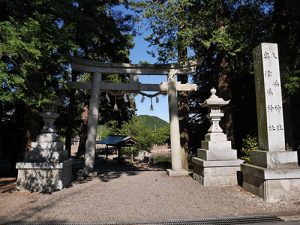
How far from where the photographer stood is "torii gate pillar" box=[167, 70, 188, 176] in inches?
474

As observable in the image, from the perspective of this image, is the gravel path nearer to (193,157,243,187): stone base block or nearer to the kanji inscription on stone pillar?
(193,157,243,187): stone base block

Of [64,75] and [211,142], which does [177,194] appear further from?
[64,75]

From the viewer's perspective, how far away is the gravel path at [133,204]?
6172mm

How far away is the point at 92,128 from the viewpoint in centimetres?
1202

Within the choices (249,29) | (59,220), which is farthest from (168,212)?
(249,29)

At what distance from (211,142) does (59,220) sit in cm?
529

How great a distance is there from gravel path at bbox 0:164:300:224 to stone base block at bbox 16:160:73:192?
31 centimetres

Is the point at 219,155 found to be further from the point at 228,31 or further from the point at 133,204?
the point at 228,31

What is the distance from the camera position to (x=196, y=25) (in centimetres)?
1127

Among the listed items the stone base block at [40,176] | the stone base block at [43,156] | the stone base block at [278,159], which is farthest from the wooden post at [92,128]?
the stone base block at [278,159]

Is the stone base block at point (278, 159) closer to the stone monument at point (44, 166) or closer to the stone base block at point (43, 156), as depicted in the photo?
the stone monument at point (44, 166)

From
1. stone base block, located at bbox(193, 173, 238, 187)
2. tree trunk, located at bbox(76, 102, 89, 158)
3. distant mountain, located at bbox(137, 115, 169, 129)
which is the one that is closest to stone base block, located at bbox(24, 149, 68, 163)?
stone base block, located at bbox(193, 173, 238, 187)

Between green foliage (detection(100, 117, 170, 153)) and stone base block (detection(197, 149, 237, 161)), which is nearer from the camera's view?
stone base block (detection(197, 149, 237, 161))

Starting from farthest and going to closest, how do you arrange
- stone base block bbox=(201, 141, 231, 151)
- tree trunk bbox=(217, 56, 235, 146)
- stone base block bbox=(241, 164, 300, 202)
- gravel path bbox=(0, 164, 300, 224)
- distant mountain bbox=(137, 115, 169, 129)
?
distant mountain bbox=(137, 115, 169, 129) < tree trunk bbox=(217, 56, 235, 146) < stone base block bbox=(201, 141, 231, 151) < stone base block bbox=(241, 164, 300, 202) < gravel path bbox=(0, 164, 300, 224)
